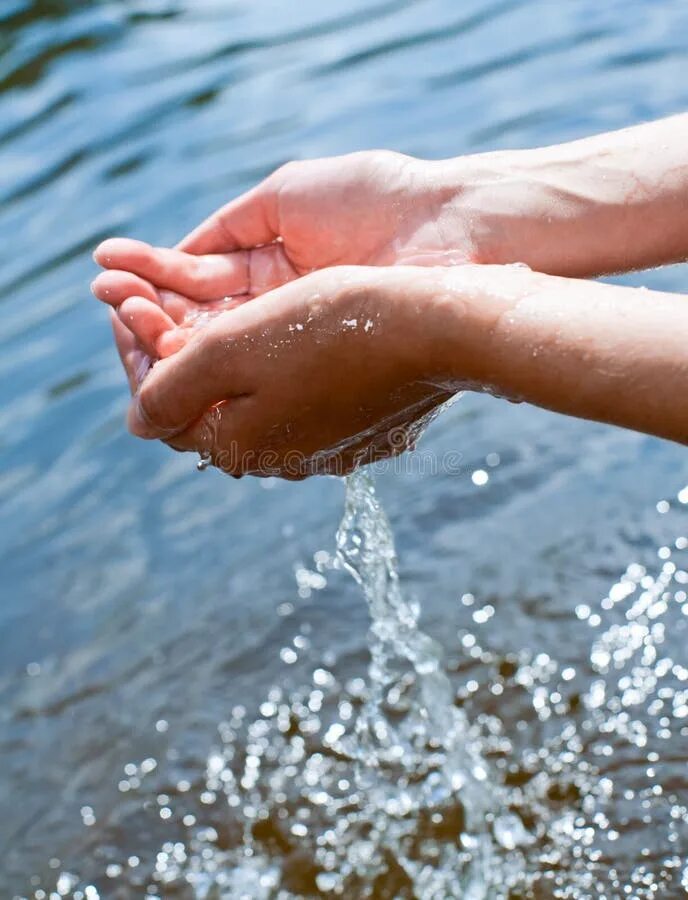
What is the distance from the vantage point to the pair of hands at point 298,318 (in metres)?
2.30

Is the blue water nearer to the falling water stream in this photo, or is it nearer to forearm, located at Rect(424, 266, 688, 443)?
the falling water stream

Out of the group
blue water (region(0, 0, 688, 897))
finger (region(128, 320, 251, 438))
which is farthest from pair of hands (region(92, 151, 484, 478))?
blue water (region(0, 0, 688, 897))

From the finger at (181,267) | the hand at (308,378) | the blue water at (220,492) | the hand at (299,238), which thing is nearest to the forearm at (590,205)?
the hand at (299,238)

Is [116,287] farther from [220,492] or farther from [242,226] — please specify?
[220,492]

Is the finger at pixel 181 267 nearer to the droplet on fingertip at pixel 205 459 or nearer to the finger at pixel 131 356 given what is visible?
the finger at pixel 131 356

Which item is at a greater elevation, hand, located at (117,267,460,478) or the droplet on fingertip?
hand, located at (117,267,460,478)

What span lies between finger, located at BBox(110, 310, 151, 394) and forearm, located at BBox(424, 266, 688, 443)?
33.6 inches

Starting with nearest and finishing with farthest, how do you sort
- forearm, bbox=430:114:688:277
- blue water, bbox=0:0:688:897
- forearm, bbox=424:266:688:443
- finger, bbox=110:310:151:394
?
forearm, bbox=424:266:688:443
forearm, bbox=430:114:688:277
finger, bbox=110:310:151:394
blue water, bbox=0:0:688:897

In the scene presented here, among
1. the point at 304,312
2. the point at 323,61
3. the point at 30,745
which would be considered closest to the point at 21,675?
the point at 30,745

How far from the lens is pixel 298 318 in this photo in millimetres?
2334

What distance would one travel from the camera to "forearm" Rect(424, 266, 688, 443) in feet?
6.51

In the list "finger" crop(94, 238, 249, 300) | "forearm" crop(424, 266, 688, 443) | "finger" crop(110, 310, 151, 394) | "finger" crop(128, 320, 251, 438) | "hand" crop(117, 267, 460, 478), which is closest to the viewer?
"forearm" crop(424, 266, 688, 443)

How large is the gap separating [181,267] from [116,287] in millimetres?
230

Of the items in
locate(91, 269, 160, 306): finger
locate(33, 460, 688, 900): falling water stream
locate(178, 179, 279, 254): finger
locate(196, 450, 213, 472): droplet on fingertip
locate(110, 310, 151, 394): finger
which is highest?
locate(91, 269, 160, 306): finger
